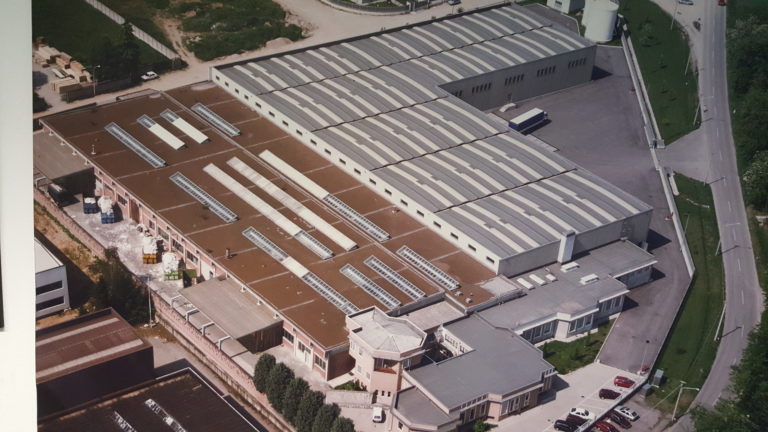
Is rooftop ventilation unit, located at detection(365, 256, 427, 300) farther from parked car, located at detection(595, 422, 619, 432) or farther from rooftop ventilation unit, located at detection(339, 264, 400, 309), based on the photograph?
parked car, located at detection(595, 422, 619, 432)

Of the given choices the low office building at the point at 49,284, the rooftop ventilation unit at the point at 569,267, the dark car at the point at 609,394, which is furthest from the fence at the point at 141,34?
the dark car at the point at 609,394

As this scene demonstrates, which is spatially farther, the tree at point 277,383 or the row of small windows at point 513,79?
the row of small windows at point 513,79

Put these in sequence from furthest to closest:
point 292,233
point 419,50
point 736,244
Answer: point 419,50 → point 736,244 → point 292,233

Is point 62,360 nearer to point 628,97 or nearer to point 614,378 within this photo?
point 614,378

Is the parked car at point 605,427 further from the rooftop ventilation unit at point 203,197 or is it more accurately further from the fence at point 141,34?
the fence at point 141,34

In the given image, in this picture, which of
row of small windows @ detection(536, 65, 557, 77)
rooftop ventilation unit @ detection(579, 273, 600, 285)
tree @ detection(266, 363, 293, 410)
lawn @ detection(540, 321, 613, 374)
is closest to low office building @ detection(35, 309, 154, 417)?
tree @ detection(266, 363, 293, 410)

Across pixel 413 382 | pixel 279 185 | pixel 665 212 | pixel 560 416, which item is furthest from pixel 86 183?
Answer: pixel 665 212
